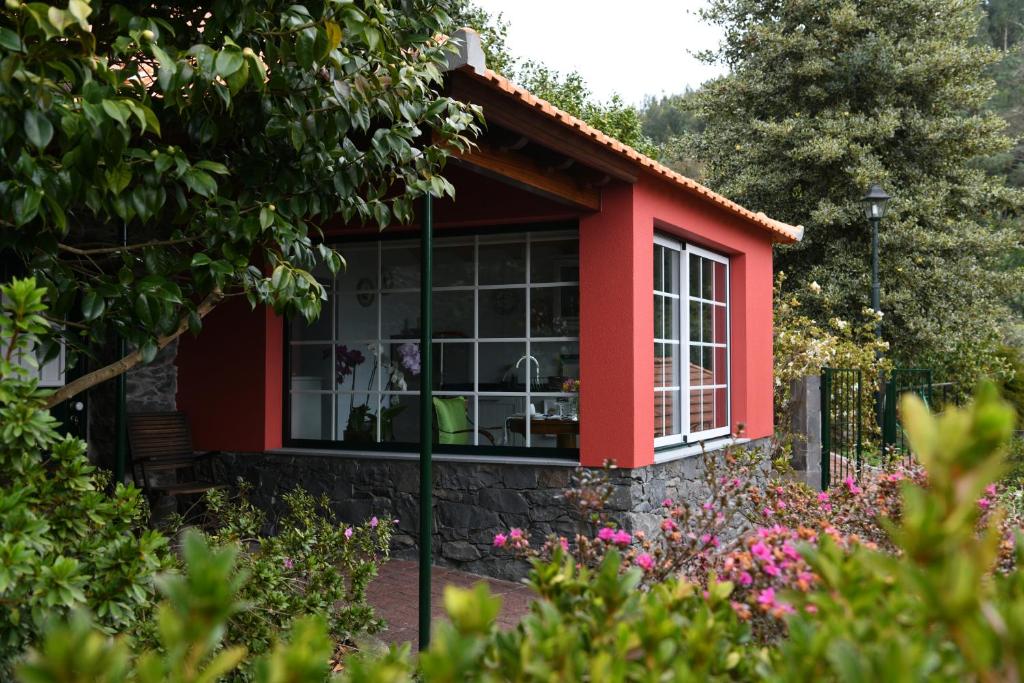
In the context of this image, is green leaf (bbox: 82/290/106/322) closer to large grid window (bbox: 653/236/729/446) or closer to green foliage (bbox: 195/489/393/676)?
green foliage (bbox: 195/489/393/676)

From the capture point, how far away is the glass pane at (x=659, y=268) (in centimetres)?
710

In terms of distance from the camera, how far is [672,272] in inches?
289

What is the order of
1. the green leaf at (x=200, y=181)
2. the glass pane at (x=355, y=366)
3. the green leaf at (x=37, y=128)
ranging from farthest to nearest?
the glass pane at (x=355, y=366)
the green leaf at (x=200, y=181)
the green leaf at (x=37, y=128)

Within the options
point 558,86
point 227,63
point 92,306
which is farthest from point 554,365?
point 558,86

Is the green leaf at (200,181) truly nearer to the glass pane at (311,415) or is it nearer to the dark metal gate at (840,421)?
the glass pane at (311,415)

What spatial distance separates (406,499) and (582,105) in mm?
15202

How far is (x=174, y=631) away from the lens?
42.1 inches

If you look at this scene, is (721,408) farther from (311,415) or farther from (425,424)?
(425,424)

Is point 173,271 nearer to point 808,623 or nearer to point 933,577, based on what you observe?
point 808,623

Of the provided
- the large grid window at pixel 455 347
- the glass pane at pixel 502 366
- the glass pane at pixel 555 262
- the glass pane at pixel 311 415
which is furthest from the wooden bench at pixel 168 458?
the glass pane at pixel 555 262

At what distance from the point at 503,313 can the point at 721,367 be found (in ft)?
8.32

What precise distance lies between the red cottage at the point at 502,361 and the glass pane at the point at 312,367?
1 centimetres

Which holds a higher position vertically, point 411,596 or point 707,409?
point 707,409

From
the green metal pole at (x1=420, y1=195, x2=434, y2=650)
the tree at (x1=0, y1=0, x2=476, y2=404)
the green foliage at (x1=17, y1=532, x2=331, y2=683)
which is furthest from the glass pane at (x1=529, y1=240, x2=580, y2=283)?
the green foliage at (x1=17, y1=532, x2=331, y2=683)
